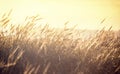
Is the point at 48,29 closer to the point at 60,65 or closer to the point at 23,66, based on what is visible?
the point at 60,65

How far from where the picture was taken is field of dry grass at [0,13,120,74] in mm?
3431

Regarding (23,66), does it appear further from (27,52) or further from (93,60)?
(93,60)

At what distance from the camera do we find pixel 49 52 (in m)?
3.82

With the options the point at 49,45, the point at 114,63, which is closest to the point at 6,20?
the point at 49,45

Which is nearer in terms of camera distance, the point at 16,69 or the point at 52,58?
the point at 16,69

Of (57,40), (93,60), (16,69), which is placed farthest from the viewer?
(57,40)

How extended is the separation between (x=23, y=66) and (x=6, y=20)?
690 millimetres

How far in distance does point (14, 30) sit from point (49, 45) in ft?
1.58

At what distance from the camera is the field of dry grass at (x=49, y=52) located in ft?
11.3

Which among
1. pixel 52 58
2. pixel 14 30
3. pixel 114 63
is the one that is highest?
pixel 14 30

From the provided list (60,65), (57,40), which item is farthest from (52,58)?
(57,40)

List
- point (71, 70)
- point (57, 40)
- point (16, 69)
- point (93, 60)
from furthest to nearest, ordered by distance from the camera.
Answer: point (57, 40)
point (93, 60)
point (71, 70)
point (16, 69)

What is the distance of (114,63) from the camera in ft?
13.3

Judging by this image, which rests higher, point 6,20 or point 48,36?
point 6,20
